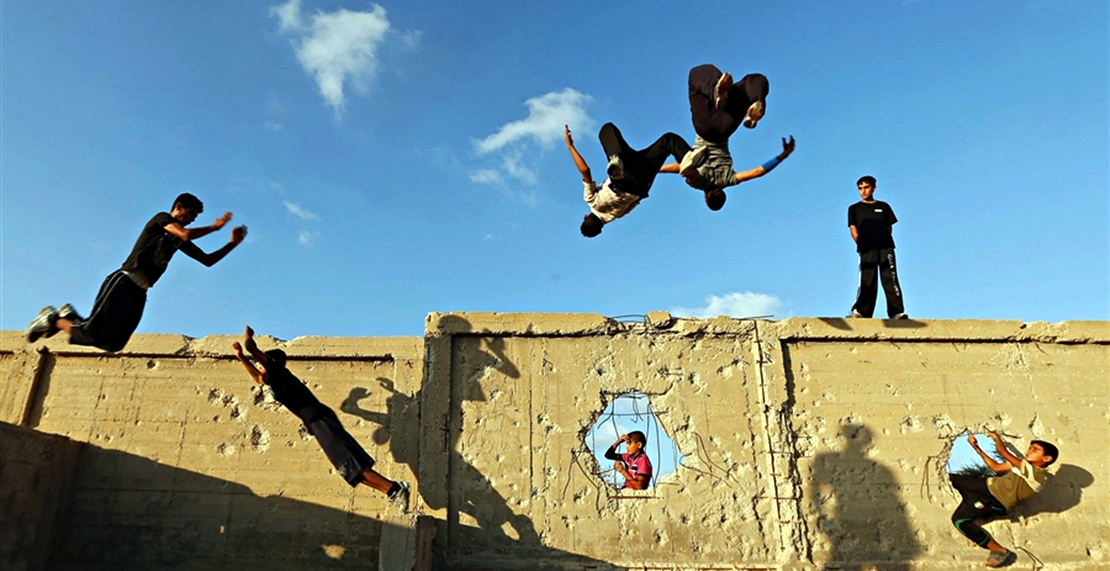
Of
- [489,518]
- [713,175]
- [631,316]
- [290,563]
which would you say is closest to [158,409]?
[290,563]

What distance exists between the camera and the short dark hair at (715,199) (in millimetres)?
5953

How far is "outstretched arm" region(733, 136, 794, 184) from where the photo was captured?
18.2ft

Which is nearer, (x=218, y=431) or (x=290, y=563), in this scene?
(x=290, y=563)

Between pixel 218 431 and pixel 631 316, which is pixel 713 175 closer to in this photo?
pixel 631 316

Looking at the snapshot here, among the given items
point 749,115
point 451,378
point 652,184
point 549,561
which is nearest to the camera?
point 749,115

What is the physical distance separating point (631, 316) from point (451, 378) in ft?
6.67

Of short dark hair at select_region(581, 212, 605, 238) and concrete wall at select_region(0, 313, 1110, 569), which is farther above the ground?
short dark hair at select_region(581, 212, 605, 238)

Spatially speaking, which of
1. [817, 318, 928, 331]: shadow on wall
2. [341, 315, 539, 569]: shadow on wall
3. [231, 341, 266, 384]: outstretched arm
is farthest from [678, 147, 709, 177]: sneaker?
[231, 341, 266, 384]: outstretched arm

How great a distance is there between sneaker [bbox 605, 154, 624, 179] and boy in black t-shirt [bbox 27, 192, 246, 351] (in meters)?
3.04

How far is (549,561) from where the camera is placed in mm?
7023

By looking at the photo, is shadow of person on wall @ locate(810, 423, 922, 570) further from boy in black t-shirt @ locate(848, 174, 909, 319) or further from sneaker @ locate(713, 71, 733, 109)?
sneaker @ locate(713, 71, 733, 109)

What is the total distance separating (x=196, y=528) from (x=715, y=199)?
589 cm

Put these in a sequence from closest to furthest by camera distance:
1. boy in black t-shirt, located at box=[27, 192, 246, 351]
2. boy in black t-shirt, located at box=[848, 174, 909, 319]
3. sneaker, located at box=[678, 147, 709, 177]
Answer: sneaker, located at box=[678, 147, 709, 177], boy in black t-shirt, located at box=[27, 192, 246, 351], boy in black t-shirt, located at box=[848, 174, 909, 319]

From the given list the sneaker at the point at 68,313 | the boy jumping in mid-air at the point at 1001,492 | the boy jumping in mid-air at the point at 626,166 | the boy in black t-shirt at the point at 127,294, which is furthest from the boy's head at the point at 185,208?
the boy jumping in mid-air at the point at 1001,492
